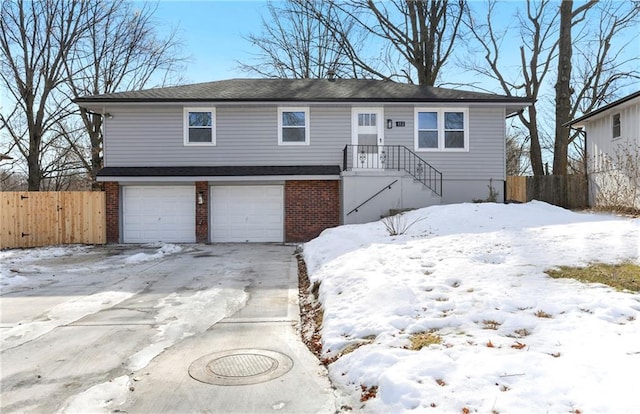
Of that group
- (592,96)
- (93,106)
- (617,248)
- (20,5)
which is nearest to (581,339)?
(617,248)

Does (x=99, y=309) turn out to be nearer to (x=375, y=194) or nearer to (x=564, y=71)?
(x=375, y=194)

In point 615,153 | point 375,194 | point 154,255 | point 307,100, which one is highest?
point 307,100

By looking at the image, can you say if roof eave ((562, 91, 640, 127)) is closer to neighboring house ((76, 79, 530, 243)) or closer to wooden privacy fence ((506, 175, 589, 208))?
wooden privacy fence ((506, 175, 589, 208))

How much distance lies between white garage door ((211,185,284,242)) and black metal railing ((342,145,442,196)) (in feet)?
9.32

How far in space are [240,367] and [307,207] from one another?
10.1 metres

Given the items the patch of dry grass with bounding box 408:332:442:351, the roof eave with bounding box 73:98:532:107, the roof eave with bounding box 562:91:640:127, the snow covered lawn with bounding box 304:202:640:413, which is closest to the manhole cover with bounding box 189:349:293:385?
the snow covered lawn with bounding box 304:202:640:413

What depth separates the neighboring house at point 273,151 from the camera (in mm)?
14078

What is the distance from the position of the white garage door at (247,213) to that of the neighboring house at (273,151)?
1.3 inches

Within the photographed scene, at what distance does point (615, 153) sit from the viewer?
46.3ft

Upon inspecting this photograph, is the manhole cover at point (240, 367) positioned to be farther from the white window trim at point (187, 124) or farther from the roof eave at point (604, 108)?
the roof eave at point (604, 108)

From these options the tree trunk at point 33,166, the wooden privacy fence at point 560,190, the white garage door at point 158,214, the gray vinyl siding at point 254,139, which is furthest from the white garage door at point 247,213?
the tree trunk at point 33,166

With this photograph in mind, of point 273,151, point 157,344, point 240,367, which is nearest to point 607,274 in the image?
point 240,367

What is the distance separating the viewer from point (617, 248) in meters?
6.30

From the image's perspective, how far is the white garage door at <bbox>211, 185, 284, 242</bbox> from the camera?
14.2 metres
